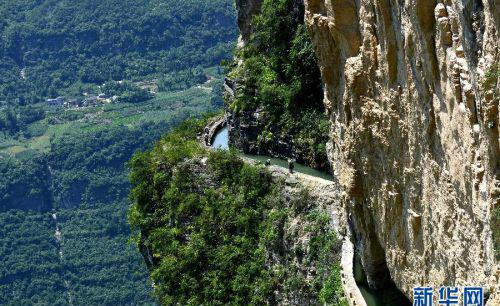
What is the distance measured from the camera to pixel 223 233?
101 feet

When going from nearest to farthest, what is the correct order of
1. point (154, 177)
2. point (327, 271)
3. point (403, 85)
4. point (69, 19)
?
point (403, 85) < point (327, 271) < point (154, 177) < point (69, 19)

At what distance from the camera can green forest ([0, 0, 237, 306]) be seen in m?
89.3

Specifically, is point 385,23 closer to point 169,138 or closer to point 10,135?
point 169,138

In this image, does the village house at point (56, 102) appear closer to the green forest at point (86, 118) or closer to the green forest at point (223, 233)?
the green forest at point (86, 118)

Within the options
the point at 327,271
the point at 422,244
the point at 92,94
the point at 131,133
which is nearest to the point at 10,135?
the point at 92,94

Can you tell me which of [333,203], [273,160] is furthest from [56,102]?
[333,203]

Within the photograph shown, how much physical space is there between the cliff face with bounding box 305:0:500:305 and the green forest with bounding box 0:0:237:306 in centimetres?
3880

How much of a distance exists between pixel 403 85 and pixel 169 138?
21.9 metres

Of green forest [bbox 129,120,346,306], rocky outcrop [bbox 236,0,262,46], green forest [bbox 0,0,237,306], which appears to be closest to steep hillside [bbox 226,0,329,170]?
rocky outcrop [bbox 236,0,262,46]

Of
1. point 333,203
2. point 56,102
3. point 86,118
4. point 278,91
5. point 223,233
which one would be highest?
point 56,102

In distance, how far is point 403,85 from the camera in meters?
15.6

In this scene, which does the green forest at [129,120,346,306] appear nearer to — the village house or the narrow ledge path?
the narrow ledge path

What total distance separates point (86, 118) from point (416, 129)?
113 meters

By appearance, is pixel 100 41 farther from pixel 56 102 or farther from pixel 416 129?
pixel 416 129
